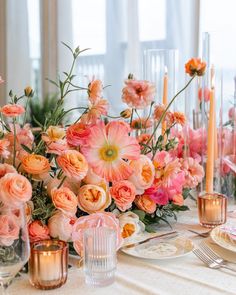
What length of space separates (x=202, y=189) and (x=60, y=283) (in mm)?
615

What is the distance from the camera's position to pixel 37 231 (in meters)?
0.87

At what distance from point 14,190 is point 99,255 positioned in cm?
20

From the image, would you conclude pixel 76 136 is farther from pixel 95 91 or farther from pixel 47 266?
pixel 47 266

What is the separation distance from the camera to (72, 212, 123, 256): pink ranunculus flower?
0.88 m

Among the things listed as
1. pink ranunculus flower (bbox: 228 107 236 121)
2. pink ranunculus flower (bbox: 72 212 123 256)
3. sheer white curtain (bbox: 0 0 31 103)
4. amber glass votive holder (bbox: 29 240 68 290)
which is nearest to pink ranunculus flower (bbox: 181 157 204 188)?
pink ranunculus flower (bbox: 228 107 236 121)

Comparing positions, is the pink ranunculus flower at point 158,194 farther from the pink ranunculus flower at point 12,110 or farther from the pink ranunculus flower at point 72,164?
the pink ranunculus flower at point 12,110

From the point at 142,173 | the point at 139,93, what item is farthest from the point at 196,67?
the point at 142,173

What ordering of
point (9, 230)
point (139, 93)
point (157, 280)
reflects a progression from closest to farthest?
point (9, 230) < point (157, 280) < point (139, 93)

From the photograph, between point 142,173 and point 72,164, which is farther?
point 142,173

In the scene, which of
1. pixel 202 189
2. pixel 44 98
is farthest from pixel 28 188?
pixel 44 98

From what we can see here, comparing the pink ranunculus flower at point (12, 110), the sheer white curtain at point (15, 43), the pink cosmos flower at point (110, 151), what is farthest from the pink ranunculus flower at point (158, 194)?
the sheer white curtain at point (15, 43)

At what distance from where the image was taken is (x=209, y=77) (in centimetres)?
132

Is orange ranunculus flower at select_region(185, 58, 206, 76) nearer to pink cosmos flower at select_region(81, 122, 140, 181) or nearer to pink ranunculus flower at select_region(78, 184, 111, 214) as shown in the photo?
pink cosmos flower at select_region(81, 122, 140, 181)

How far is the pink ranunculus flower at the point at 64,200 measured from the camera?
854 millimetres
